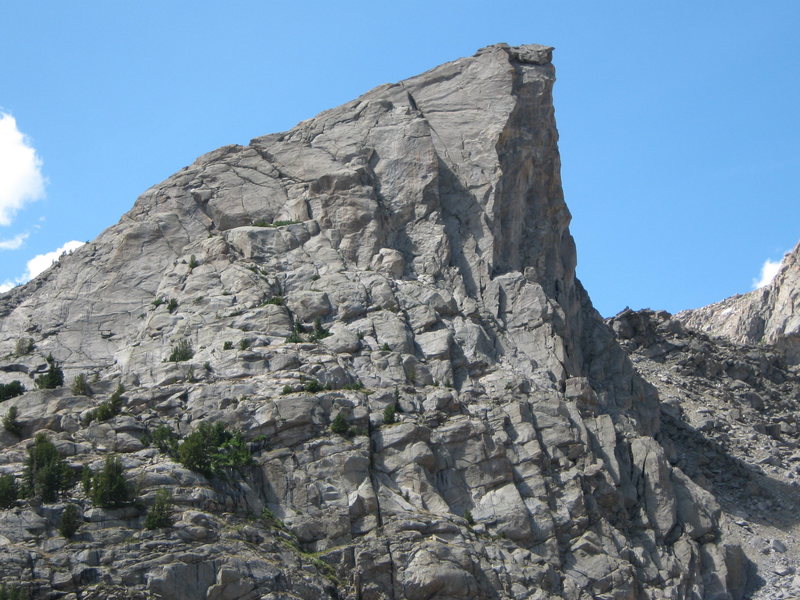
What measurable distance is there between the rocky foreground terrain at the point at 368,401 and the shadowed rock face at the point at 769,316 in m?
40.2

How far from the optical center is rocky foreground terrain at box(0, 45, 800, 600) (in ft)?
179

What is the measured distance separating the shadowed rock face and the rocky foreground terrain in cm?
4017

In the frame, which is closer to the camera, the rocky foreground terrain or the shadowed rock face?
the rocky foreground terrain

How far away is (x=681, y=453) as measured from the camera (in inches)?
3420

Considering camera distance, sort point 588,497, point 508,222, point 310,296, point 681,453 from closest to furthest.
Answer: point 588,497 → point 310,296 → point 508,222 → point 681,453

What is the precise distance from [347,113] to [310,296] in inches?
689

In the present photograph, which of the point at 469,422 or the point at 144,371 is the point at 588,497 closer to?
the point at 469,422

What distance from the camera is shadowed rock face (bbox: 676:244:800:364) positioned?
131 metres

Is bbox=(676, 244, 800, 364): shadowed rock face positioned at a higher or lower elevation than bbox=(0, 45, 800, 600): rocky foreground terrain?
higher

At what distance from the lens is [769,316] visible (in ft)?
469

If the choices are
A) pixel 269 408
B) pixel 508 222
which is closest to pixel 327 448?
pixel 269 408

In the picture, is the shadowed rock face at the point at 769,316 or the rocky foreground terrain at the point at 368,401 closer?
the rocky foreground terrain at the point at 368,401

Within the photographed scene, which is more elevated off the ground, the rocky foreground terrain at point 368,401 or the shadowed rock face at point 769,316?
the shadowed rock face at point 769,316

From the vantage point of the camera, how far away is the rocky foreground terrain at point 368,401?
179 feet
